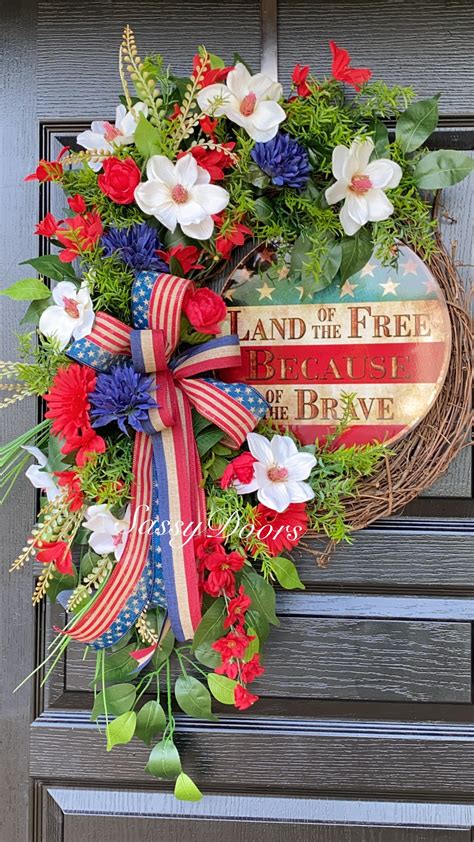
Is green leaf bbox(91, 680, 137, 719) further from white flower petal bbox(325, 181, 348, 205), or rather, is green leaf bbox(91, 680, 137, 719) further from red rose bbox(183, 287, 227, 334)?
white flower petal bbox(325, 181, 348, 205)

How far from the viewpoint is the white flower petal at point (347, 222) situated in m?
0.83

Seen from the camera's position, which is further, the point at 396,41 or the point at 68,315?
the point at 396,41

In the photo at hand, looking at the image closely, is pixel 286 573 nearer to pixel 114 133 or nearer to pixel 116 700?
pixel 116 700

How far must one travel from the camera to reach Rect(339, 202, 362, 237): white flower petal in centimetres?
83

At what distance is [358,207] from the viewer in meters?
0.83

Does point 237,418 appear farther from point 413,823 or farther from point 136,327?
point 413,823

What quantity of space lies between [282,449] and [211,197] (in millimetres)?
337

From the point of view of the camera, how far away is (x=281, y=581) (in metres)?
0.88

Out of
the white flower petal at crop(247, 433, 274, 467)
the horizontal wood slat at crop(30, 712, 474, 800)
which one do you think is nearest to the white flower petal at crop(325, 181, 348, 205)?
the white flower petal at crop(247, 433, 274, 467)

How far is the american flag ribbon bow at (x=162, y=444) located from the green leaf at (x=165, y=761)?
0.59 ft

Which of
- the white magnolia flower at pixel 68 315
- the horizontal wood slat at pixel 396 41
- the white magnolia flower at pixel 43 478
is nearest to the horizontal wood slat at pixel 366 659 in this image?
the white magnolia flower at pixel 43 478

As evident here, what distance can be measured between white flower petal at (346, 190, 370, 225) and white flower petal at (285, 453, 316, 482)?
1.02ft

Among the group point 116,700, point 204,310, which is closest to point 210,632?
point 116,700

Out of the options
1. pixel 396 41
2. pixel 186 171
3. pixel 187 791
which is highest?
pixel 396 41
